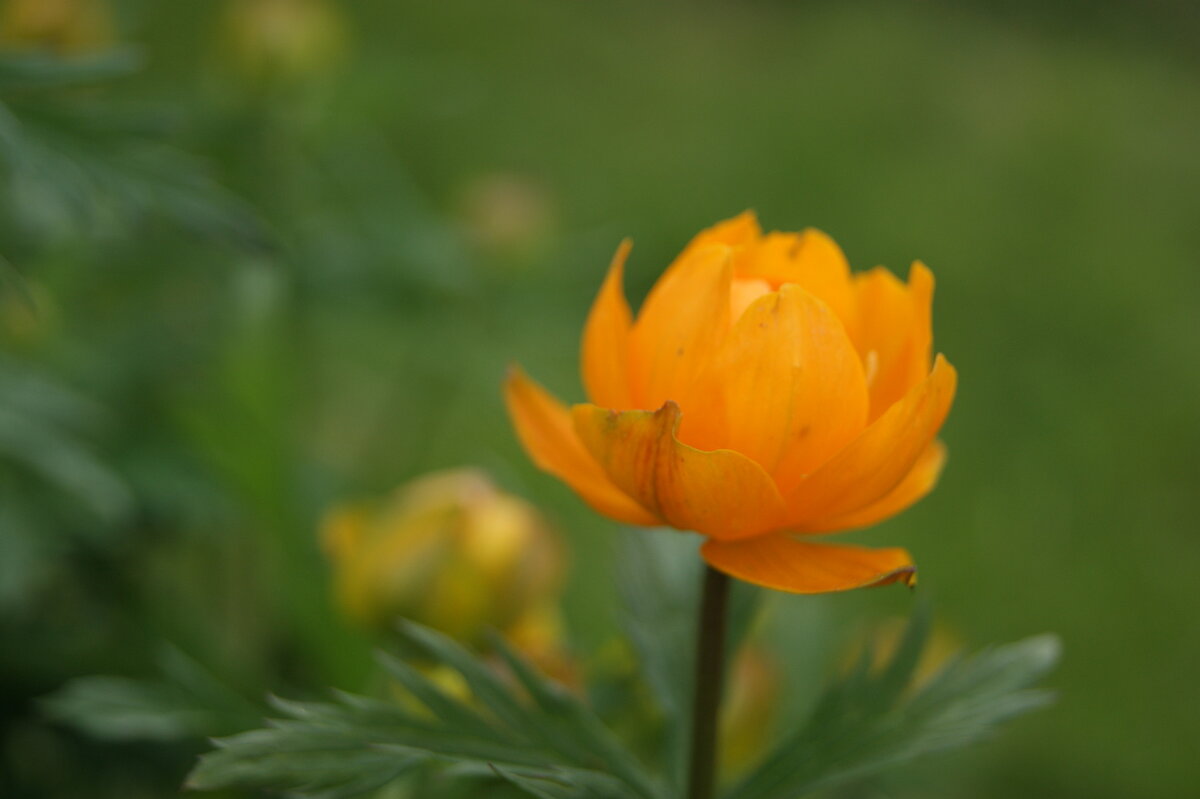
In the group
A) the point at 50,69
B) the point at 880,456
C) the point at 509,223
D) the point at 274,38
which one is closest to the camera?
the point at 880,456

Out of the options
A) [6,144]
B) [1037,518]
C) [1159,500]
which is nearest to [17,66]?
[6,144]

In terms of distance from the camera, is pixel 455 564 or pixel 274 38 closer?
pixel 455 564

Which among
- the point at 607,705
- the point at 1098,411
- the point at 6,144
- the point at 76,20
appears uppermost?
the point at 1098,411

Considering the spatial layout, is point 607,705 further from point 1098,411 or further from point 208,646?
point 1098,411

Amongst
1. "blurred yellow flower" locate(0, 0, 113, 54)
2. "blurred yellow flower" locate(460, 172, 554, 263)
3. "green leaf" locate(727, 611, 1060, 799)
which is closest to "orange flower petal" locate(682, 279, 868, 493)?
"green leaf" locate(727, 611, 1060, 799)

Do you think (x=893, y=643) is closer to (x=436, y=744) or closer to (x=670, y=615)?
(x=670, y=615)

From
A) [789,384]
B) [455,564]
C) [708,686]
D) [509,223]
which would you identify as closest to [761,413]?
[789,384]
